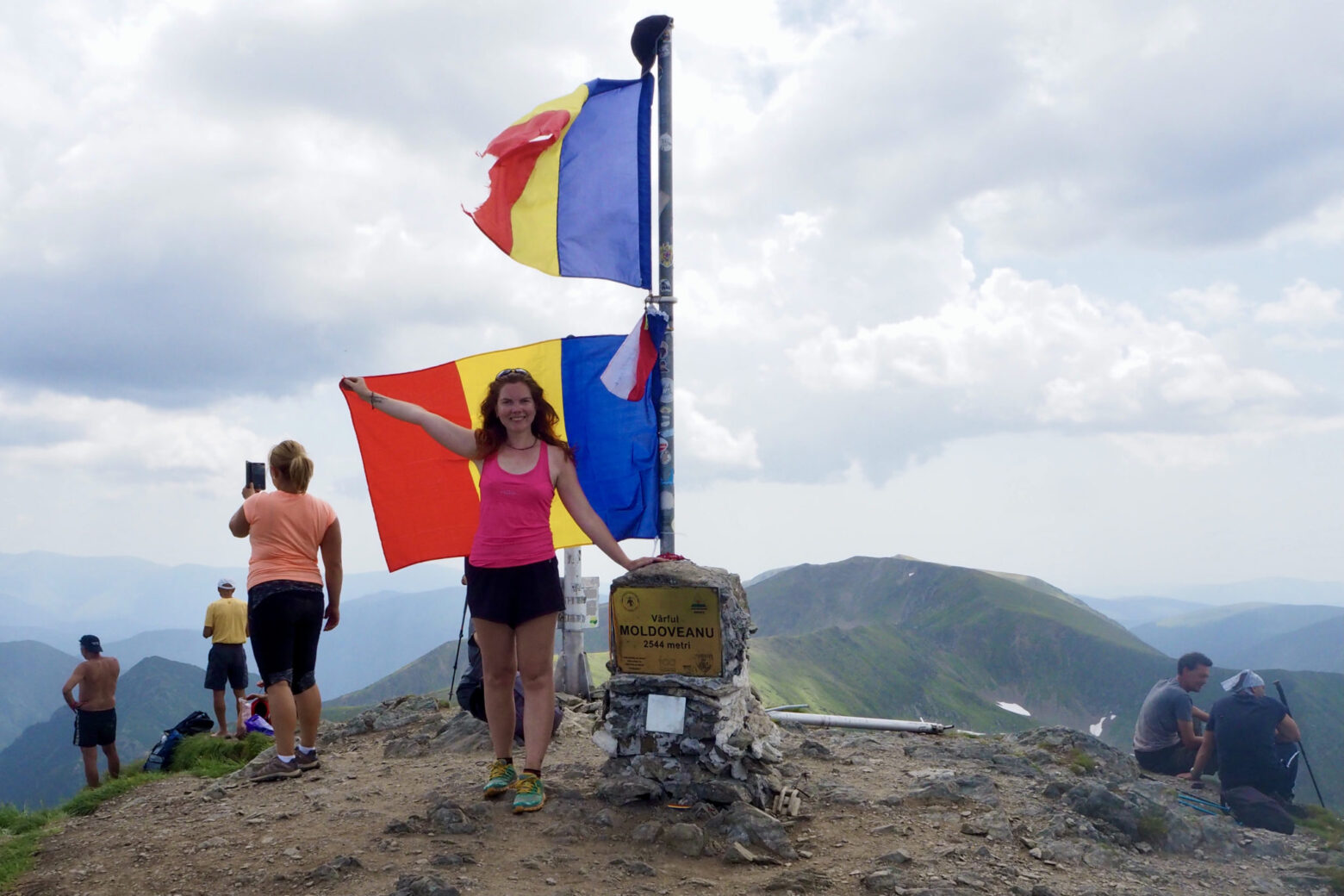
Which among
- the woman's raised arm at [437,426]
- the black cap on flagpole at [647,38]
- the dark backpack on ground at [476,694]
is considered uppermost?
the black cap on flagpole at [647,38]

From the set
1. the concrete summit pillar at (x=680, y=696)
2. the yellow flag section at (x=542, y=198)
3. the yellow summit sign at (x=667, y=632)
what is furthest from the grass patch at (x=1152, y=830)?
the yellow flag section at (x=542, y=198)

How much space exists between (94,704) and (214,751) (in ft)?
10.9

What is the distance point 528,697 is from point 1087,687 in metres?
181

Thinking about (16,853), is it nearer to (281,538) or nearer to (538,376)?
(281,538)

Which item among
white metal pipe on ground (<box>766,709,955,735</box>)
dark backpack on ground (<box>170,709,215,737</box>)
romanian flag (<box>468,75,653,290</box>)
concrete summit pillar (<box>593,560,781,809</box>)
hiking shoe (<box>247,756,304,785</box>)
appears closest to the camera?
concrete summit pillar (<box>593,560,781,809</box>)

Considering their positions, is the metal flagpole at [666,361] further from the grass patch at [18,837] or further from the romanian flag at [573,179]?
the grass patch at [18,837]

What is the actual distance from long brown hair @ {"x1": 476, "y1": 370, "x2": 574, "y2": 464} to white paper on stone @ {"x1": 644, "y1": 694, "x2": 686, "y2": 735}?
6.25 ft

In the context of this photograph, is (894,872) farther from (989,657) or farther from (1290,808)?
(989,657)

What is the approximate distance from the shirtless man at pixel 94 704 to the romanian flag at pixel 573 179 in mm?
9289

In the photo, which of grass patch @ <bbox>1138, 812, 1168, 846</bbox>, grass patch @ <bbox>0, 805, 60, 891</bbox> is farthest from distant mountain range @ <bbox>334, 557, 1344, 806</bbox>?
grass patch @ <bbox>1138, 812, 1168, 846</bbox>

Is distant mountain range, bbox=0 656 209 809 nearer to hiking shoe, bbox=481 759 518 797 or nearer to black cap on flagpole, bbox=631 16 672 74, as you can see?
hiking shoe, bbox=481 759 518 797

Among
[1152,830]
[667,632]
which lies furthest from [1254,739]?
[667,632]

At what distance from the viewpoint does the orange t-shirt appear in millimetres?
7020

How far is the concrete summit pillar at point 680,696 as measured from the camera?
6266 millimetres
